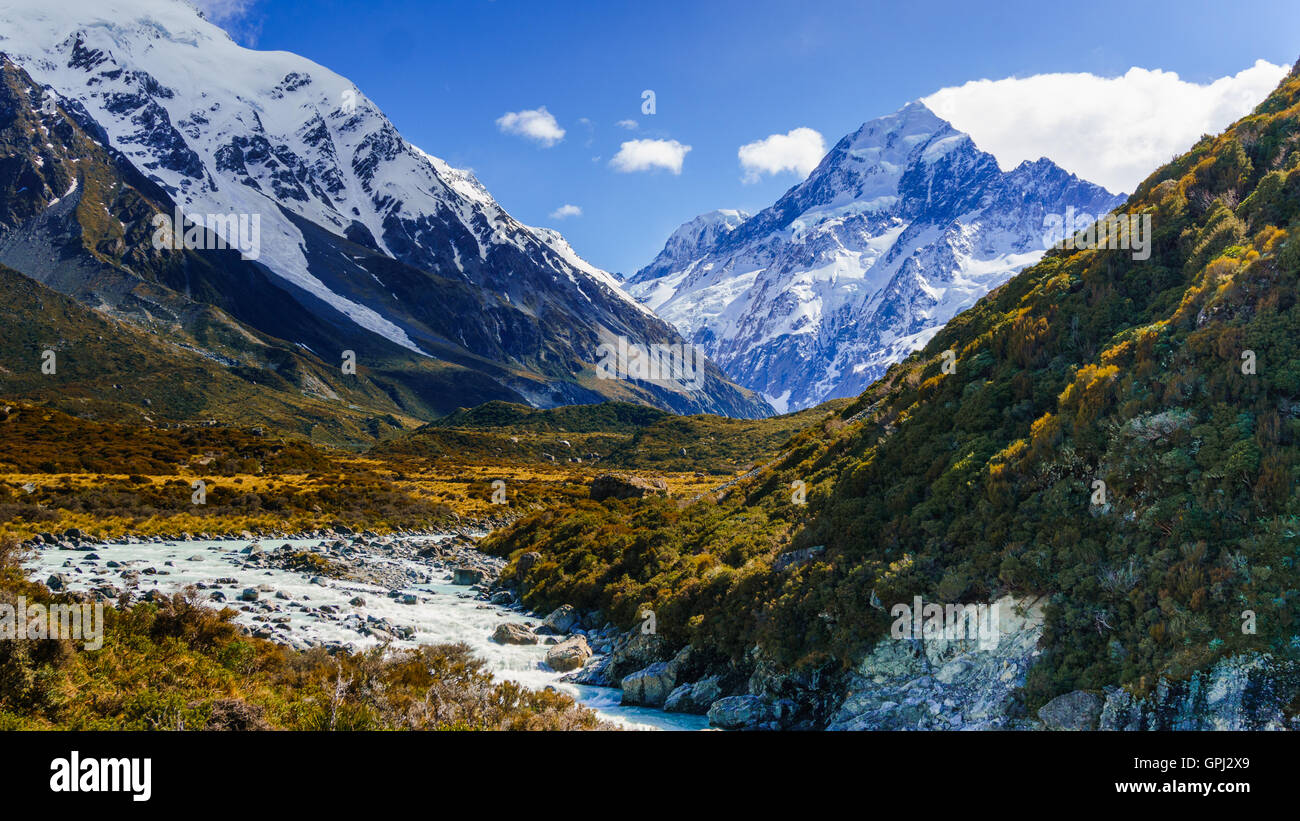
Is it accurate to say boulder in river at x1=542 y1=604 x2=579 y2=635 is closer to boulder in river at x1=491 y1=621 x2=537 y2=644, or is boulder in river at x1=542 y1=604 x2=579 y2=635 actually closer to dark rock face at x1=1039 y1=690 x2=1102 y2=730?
boulder in river at x1=491 y1=621 x2=537 y2=644

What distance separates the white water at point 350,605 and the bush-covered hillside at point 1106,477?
3552 mm

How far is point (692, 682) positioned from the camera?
738 inches

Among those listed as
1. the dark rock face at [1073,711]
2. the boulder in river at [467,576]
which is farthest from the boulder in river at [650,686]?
the boulder in river at [467,576]

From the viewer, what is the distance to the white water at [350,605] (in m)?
19.6

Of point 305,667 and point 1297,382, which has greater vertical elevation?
point 1297,382

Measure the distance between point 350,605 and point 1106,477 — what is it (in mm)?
25955

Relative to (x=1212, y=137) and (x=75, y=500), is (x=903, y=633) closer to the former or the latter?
(x=1212, y=137)

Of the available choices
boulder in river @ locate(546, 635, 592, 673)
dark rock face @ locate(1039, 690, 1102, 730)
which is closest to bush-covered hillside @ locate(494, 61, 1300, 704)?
dark rock face @ locate(1039, 690, 1102, 730)
